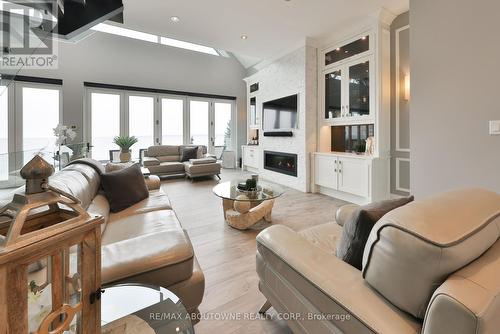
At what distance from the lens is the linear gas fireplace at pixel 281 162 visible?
5.09 m

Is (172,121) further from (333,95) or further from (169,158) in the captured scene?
(333,95)

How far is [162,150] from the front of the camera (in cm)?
643

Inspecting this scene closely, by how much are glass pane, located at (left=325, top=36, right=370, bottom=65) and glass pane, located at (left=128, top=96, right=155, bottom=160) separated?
4959mm

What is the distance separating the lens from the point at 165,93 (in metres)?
6.94

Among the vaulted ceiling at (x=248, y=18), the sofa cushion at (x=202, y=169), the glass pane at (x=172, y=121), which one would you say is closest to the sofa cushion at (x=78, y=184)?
the vaulted ceiling at (x=248, y=18)

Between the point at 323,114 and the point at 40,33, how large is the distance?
162 inches

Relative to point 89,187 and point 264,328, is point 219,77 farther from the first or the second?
point 264,328

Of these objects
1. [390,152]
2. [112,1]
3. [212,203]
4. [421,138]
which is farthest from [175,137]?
[421,138]

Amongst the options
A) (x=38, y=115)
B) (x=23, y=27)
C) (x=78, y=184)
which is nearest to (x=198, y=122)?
(x=38, y=115)

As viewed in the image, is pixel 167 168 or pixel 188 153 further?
pixel 188 153

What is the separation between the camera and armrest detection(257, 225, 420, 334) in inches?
26.8

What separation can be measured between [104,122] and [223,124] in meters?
3.48

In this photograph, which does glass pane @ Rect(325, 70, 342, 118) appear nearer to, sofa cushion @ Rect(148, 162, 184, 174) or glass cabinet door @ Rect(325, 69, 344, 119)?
glass cabinet door @ Rect(325, 69, 344, 119)

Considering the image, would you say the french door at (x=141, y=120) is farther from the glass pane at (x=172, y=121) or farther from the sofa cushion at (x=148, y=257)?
the sofa cushion at (x=148, y=257)
